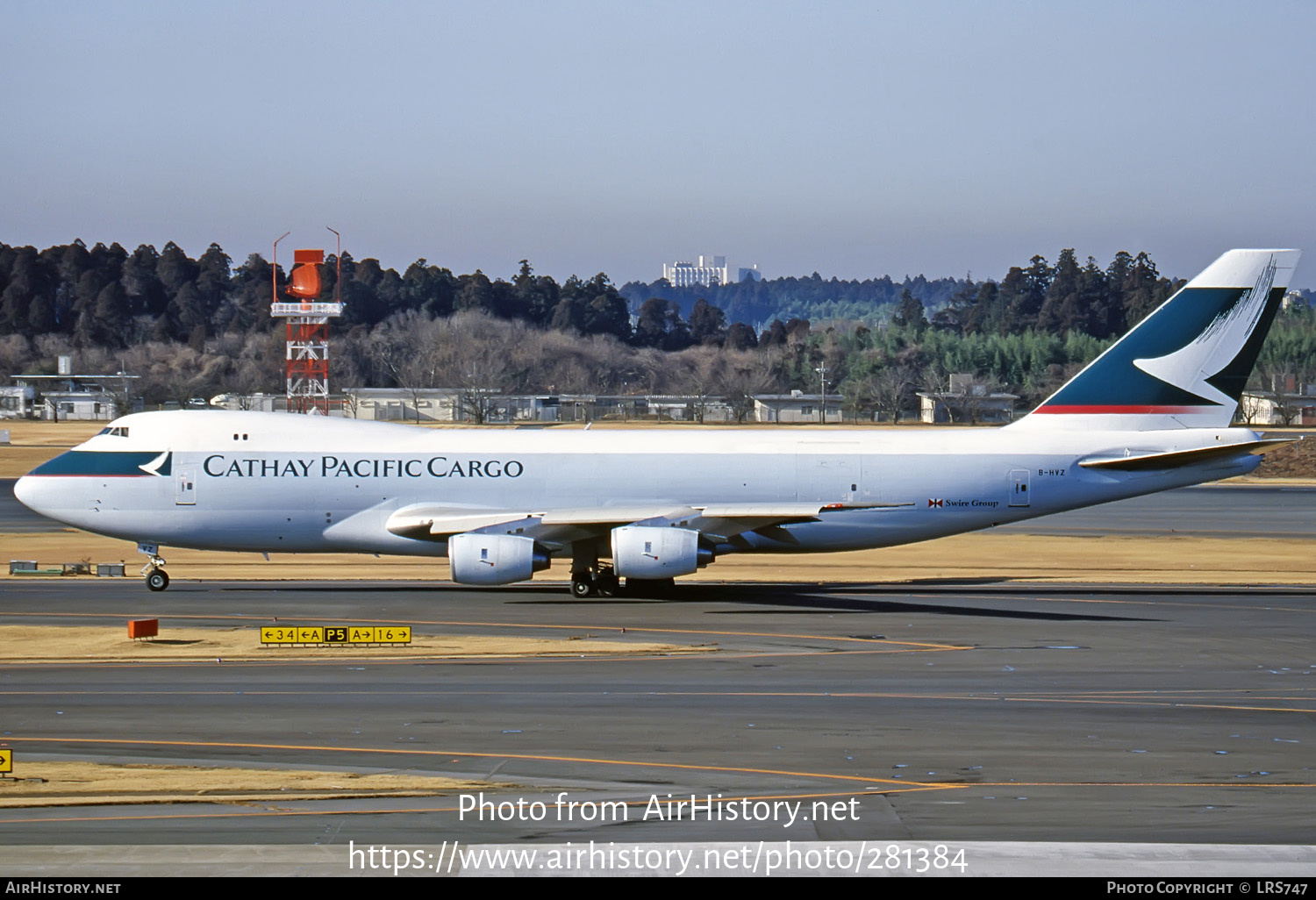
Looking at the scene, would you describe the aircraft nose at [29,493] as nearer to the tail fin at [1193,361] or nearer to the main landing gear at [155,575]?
the main landing gear at [155,575]

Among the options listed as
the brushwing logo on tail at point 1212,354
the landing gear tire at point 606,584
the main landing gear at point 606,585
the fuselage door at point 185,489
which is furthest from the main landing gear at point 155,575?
the brushwing logo on tail at point 1212,354

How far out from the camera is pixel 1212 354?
40344 millimetres

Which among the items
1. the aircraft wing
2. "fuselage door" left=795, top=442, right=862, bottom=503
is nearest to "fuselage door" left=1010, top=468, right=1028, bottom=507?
the aircraft wing

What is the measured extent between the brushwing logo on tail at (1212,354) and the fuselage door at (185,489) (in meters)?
27.1

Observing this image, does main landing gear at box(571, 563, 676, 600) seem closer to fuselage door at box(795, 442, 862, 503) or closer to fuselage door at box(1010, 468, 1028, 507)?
fuselage door at box(795, 442, 862, 503)

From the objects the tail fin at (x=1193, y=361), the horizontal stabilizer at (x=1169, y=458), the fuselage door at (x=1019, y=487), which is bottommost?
the fuselage door at (x=1019, y=487)

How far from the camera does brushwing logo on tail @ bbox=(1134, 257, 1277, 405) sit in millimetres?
40125

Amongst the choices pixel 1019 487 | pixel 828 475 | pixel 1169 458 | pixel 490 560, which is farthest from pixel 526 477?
pixel 1169 458

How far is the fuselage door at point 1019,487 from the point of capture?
3947 cm

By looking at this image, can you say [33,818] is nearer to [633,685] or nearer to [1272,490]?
[633,685]

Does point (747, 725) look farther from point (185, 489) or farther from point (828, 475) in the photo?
point (185, 489)

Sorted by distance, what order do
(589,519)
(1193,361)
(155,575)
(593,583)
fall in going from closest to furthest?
(589,519) < (593,583) < (155,575) < (1193,361)

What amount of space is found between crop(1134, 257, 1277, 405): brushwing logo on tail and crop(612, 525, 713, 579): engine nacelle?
14954 mm

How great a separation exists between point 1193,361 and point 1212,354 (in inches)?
21.9
